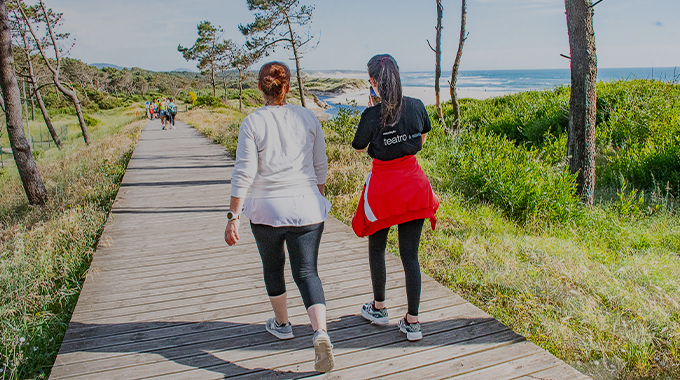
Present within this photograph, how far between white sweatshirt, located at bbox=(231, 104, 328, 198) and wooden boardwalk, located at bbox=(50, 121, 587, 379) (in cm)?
111

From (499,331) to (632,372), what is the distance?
0.79 metres

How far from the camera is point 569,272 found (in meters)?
3.98

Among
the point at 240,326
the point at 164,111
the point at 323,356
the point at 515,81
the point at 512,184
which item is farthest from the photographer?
the point at 515,81

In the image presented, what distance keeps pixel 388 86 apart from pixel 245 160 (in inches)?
35.0

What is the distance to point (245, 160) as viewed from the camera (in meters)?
A: 2.32

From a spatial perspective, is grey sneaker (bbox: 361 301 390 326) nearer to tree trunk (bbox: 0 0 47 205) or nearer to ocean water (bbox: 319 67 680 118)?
ocean water (bbox: 319 67 680 118)

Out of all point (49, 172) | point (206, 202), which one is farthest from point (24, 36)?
point (206, 202)

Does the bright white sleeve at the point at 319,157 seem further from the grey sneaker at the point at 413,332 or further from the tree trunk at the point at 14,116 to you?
the tree trunk at the point at 14,116

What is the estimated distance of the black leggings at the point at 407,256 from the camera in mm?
2613

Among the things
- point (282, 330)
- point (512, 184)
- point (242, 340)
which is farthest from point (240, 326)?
Result: point (512, 184)

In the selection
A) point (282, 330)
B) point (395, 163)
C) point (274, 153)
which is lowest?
point (282, 330)

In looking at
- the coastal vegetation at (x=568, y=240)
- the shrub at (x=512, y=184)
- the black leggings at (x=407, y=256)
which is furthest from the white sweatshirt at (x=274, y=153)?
the shrub at (x=512, y=184)

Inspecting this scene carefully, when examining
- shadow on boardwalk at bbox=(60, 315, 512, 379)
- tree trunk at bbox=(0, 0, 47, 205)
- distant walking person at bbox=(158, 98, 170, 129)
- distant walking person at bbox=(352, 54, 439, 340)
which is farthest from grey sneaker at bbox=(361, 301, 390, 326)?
distant walking person at bbox=(158, 98, 170, 129)

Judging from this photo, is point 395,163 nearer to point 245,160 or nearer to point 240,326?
point 245,160
